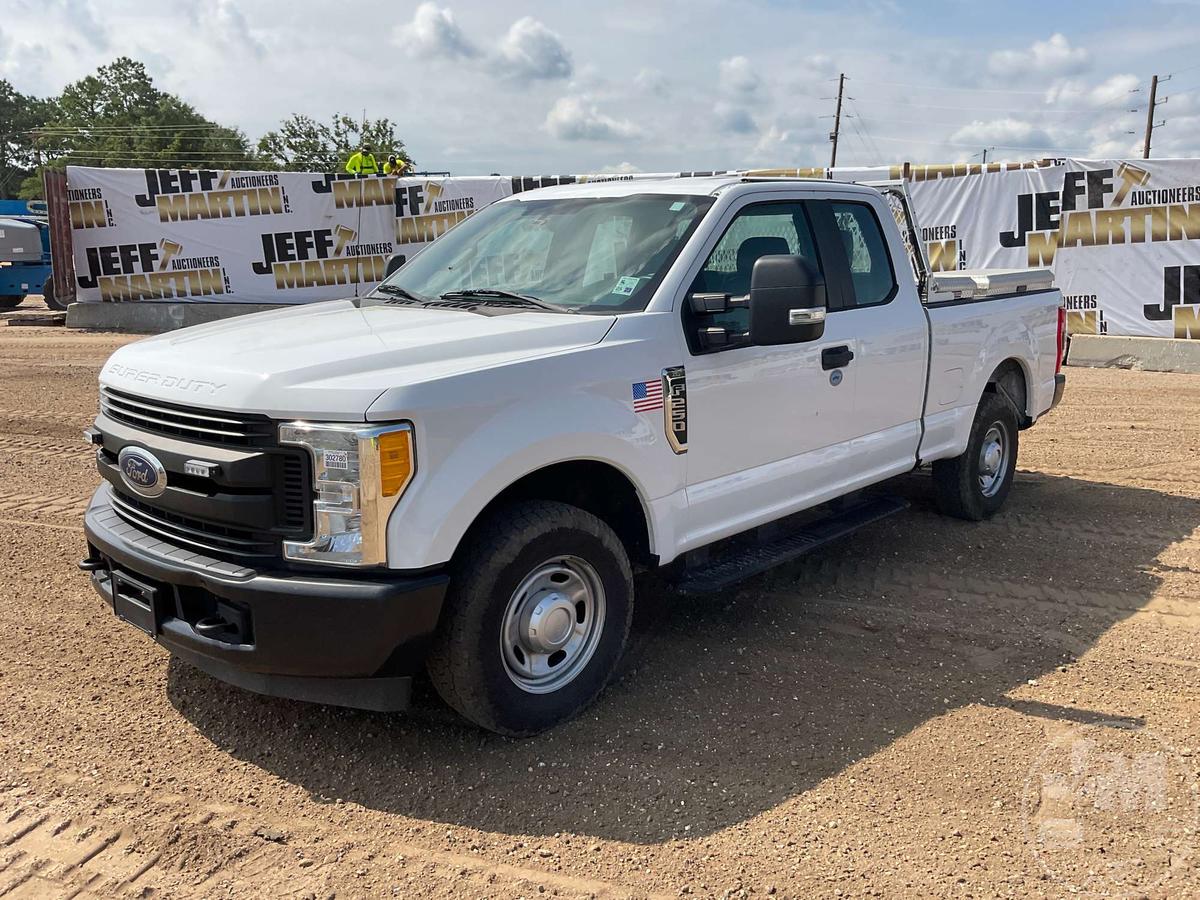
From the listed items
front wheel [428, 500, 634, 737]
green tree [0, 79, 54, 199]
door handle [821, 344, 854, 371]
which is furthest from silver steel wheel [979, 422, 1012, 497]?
green tree [0, 79, 54, 199]

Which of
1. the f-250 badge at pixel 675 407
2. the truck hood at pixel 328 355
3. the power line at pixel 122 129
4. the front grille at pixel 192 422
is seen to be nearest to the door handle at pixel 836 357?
the f-250 badge at pixel 675 407

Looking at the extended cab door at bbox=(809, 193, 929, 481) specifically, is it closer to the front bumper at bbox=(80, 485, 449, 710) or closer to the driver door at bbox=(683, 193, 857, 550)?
the driver door at bbox=(683, 193, 857, 550)

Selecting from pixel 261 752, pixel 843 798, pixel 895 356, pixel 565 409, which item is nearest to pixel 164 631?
pixel 261 752

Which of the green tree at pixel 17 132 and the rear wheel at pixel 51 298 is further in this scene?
the green tree at pixel 17 132

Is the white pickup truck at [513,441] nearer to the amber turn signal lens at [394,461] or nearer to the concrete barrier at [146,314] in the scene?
the amber turn signal lens at [394,461]

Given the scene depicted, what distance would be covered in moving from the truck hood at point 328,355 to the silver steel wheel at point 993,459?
139 inches

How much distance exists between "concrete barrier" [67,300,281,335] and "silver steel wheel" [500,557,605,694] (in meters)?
14.6

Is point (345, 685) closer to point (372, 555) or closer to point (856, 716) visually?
point (372, 555)

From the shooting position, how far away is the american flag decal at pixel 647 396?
376cm

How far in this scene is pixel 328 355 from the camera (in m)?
3.33

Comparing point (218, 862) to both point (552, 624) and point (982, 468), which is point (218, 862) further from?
point (982, 468)

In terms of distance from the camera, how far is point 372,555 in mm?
3082

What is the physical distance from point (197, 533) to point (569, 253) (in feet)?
6.54

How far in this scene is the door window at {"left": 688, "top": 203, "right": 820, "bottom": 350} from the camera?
4.18 meters
